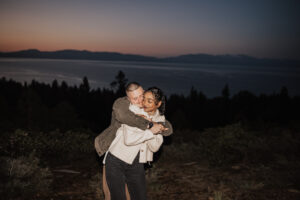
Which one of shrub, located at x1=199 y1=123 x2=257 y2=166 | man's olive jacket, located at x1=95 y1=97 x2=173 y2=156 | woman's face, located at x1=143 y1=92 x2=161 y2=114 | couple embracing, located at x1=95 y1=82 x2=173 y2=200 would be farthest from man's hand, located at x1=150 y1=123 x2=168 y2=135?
shrub, located at x1=199 y1=123 x2=257 y2=166

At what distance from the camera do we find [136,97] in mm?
2842

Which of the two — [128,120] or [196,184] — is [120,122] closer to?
[128,120]

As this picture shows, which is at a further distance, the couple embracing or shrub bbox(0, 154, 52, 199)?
shrub bbox(0, 154, 52, 199)

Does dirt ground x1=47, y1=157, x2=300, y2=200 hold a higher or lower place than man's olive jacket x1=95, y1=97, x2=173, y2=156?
lower

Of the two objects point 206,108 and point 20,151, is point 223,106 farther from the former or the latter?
point 20,151

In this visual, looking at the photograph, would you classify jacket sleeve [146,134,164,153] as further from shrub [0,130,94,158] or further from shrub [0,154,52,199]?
shrub [0,130,94,158]

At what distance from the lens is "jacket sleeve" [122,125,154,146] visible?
2521 millimetres

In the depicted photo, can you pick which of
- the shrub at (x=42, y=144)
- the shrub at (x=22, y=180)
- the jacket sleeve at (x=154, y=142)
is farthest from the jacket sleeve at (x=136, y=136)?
the shrub at (x=42, y=144)

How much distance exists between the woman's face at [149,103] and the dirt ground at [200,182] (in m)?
2.70

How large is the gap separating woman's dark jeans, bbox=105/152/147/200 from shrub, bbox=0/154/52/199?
9.48 feet

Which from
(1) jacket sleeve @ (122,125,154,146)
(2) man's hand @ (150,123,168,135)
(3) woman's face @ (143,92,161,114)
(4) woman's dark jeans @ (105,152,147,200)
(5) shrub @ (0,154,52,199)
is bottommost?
(5) shrub @ (0,154,52,199)

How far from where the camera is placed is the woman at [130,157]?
263 centimetres

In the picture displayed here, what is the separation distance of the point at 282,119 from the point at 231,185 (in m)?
57.6

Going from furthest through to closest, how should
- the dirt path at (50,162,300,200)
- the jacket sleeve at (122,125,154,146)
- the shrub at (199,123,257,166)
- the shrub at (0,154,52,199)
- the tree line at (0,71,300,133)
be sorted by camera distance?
the tree line at (0,71,300,133) → the shrub at (199,123,257,166) → the dirt path at (50,162,300,200) → the shrub at (0,154,52,199) → the jacket sleeve at (122,125,154,146)
